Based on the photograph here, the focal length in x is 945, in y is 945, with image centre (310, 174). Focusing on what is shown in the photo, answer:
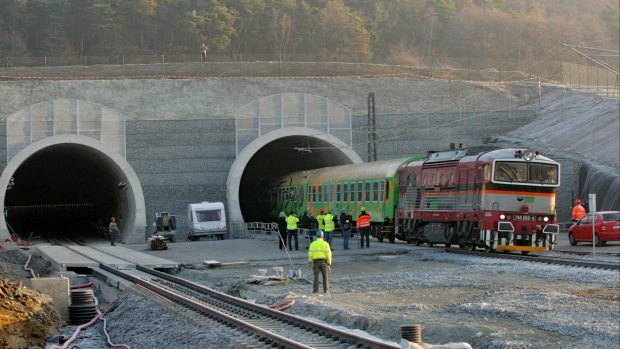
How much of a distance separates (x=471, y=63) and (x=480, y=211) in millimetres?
55503

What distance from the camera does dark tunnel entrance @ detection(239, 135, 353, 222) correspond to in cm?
5528

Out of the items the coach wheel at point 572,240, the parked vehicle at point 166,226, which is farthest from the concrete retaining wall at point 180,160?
the coach wheel at point 572,240

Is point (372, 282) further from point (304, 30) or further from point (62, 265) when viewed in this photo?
point (304, 30)

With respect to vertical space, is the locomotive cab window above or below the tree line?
below

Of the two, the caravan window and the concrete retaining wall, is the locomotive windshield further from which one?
the concrete retaining wall

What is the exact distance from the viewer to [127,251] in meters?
38.9

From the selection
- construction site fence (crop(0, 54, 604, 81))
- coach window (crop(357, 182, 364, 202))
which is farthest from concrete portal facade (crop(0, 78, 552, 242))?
construction site fence (crop(0, 54, 604, 81))

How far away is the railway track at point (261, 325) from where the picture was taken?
545 inches

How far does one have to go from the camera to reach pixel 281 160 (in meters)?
63.8

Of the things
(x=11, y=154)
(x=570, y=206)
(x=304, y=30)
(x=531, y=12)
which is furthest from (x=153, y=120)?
(x=531, y=12)

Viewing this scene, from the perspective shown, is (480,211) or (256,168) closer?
(480,211)

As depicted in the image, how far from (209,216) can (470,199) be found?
2162cm

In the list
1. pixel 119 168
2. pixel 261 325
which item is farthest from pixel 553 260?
pixel 119 168

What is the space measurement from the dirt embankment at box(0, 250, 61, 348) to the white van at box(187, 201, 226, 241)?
91.5ft
